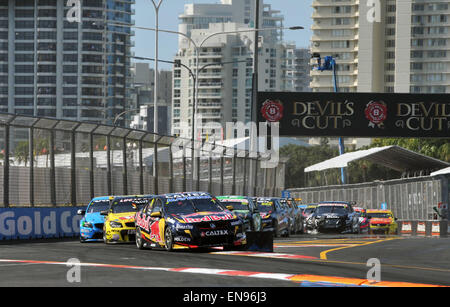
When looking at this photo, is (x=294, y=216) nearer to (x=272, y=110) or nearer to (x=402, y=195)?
(x=272, y=110)

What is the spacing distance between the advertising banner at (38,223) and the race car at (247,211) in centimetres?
484

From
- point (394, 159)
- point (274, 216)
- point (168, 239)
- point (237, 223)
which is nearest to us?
point (237, 223)

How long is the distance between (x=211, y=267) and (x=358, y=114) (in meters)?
35.2

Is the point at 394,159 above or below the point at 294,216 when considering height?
above

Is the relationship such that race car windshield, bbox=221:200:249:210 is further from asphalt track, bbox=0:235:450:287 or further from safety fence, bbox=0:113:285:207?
asphalt track, bbox=0:235:450:287

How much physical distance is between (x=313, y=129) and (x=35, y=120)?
2359 centimetres

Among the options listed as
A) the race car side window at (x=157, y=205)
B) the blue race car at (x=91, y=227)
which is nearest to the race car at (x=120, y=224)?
the blue race car at (x=91, y=227)

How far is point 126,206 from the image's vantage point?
26.8 meters

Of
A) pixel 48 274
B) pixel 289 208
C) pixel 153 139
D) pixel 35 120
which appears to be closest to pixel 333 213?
pixel 289 208

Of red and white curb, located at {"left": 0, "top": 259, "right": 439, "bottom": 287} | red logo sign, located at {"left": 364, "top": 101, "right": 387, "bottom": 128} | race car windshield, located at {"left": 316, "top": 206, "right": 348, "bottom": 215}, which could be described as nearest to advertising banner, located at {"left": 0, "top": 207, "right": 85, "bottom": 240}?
red and white curb, located at {"left": 0, "top": 259, "right": 439, "bottom": 287}

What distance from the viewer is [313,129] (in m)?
49.9

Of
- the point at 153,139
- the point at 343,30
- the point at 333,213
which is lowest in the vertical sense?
the point at 333,213

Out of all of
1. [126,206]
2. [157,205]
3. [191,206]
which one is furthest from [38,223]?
[191,206]
